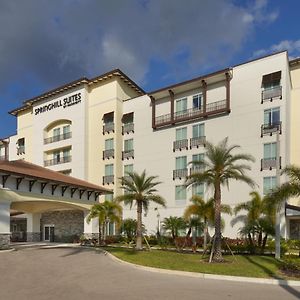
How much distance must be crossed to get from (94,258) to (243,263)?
9.51 meters

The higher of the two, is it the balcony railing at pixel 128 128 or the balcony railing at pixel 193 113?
the balcony railing at pixel 193 113

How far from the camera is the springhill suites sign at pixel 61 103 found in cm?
4931

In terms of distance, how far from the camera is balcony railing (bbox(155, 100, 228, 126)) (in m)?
37.6

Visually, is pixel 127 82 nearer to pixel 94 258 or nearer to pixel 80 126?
pixel 80 126

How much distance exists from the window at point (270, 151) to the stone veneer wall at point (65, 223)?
22379mm

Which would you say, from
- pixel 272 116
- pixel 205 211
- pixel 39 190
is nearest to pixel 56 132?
pixel 39 190

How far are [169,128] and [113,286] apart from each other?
95.1 ft

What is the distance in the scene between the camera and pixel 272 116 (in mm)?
33875

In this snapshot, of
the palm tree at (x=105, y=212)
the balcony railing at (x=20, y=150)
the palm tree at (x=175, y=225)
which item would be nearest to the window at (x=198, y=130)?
the palm tree at (x=175, y=225)

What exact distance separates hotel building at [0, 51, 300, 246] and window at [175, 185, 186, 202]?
11 cm

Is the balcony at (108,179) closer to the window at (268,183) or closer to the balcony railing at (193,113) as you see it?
the balcony railing at (193,113)

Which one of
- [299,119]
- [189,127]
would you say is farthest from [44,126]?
[299,119]

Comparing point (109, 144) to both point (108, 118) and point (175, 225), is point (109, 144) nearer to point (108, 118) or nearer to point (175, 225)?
point (108, 118)

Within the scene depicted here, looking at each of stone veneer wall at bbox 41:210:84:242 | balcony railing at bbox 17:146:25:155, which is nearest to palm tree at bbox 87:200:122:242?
stone veneer wall at bbox 41:210:84:242
